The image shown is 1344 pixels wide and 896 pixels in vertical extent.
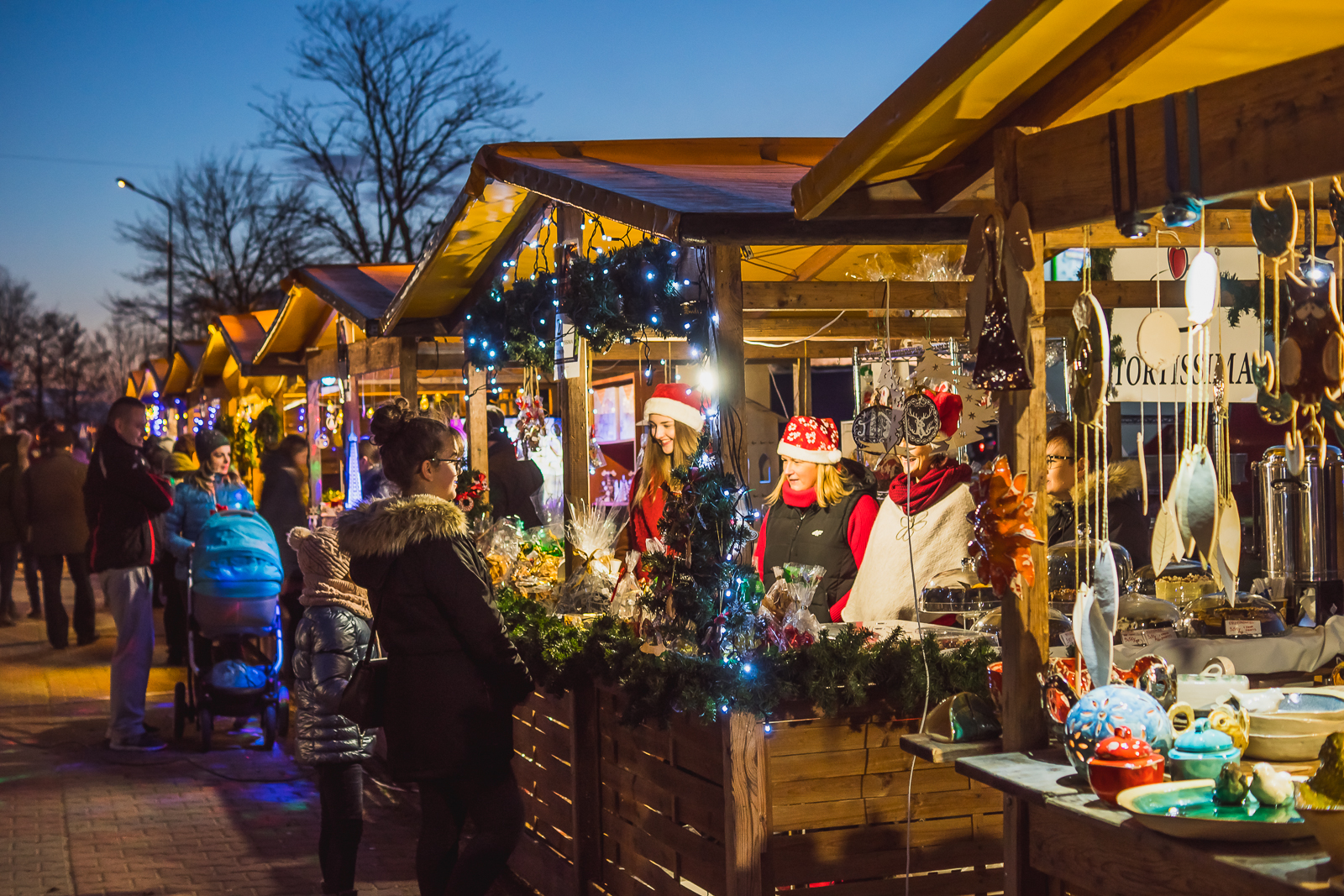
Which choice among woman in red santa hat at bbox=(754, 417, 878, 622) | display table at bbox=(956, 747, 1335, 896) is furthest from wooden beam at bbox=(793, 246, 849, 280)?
display table at bbox=(956, 747, 1335, 896)

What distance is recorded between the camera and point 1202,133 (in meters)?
2.49

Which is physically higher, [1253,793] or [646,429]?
[646,429]

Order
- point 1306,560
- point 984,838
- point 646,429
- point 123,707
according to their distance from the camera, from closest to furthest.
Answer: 1. point 984,838
2. point 1306,560
3. point 646,429
4. point 123,707

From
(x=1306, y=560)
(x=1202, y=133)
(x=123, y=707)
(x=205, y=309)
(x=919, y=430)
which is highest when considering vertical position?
(x=205, y=309)

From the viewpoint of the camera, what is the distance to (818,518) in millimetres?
6000

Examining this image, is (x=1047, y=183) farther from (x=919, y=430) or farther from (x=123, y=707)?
(x=123, y=707)

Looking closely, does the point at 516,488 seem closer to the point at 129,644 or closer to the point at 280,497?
the point at 280,497

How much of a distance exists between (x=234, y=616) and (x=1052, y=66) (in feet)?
20.9

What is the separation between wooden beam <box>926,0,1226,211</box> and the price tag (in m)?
1.60

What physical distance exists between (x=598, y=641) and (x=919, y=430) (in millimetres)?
1608

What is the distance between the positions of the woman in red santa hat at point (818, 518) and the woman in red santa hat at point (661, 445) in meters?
0.46

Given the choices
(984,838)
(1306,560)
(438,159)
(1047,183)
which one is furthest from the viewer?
(438,159)

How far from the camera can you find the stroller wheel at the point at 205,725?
7.98 metres

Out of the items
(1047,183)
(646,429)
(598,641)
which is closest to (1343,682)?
(1047,183)
